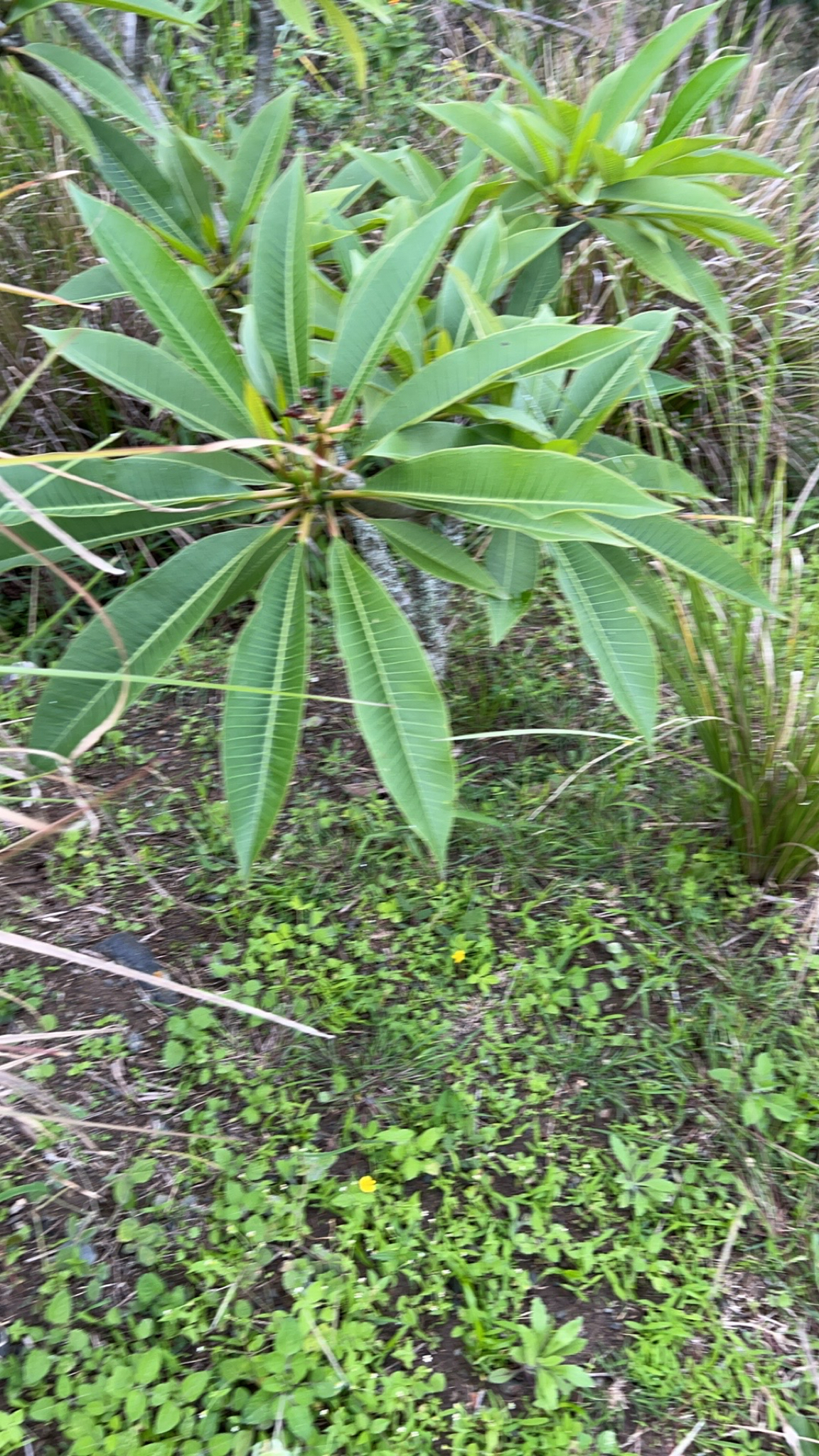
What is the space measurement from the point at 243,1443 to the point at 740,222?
1861mm

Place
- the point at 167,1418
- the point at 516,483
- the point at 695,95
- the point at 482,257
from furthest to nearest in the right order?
the point at 695,95, the point at 482,257, the point at 167,1418, the point at 516,483

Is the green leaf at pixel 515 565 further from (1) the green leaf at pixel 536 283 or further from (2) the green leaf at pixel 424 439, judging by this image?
(1) the green leaf at pixel 536 283

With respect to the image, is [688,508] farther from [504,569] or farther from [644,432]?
[504,569]

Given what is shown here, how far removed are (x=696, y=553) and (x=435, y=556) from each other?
15.6 inches

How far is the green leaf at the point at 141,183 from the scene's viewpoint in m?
1.30

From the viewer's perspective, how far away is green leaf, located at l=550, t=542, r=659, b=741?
1188 millimetres

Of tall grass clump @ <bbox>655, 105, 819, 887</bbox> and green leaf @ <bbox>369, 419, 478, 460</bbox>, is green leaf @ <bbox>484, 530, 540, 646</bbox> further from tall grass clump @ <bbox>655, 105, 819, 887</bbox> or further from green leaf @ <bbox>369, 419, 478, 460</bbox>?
tall grass clump @ <bbox>655, 105, 819, 887</bbox>

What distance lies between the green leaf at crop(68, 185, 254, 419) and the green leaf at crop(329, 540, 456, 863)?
246 mm

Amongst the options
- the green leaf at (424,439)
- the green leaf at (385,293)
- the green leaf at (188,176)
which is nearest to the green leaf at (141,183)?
the green leaf at (188,176)

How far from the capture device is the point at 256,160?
130 centimetres

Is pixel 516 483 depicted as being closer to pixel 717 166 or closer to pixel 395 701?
pixel 395 701

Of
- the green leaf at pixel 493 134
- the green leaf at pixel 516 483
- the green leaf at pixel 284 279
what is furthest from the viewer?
the green leaf at pixel 493 134

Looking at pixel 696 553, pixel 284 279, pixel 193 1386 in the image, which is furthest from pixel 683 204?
pixel 193 1386

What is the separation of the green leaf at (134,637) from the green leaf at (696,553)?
550 mm
